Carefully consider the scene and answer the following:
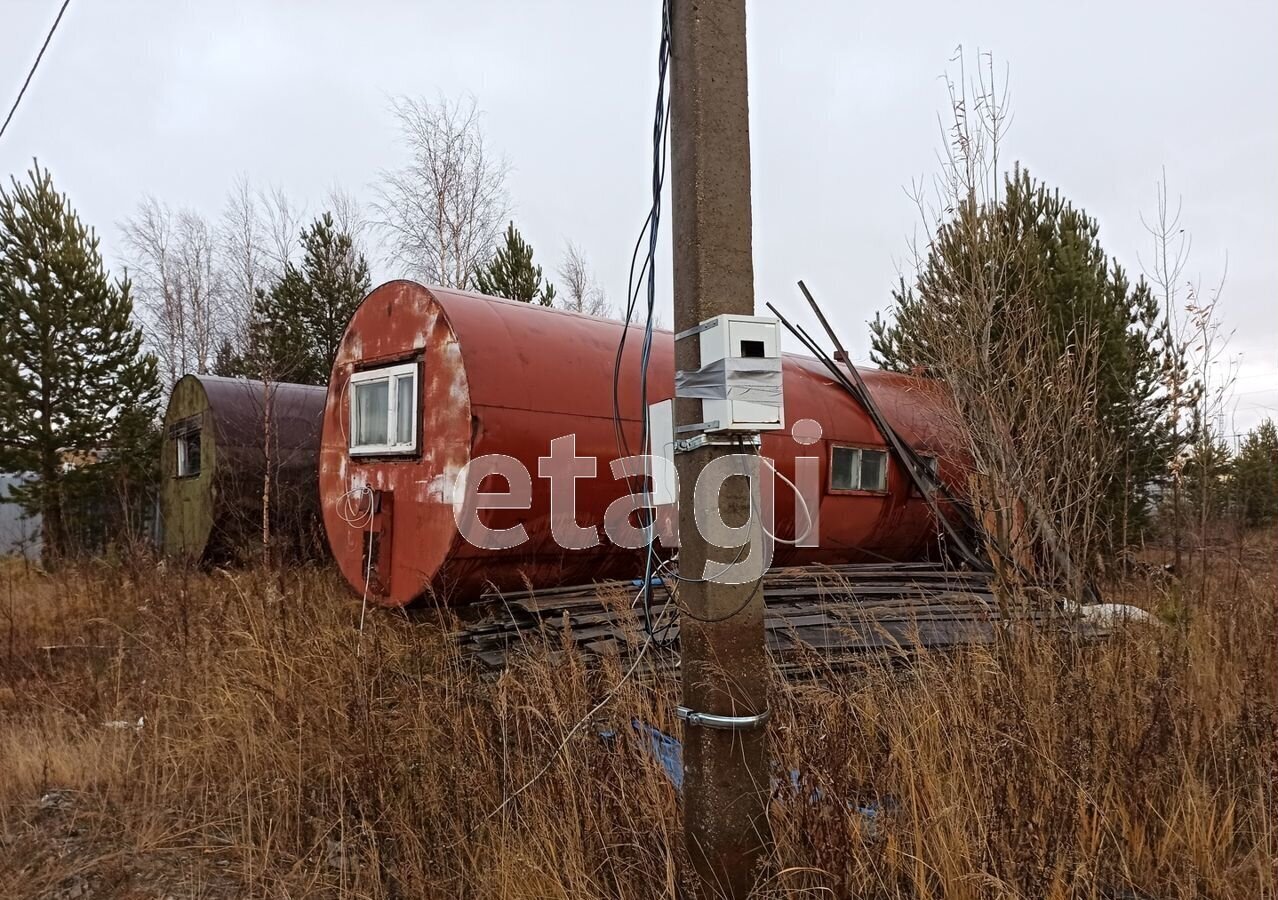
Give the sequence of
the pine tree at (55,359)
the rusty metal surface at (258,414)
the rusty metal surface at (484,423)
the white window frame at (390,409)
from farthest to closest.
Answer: the pine tree at (55,359), the rusty metal surface at (258,414), the white window frame at (390,409), the rusty metal surface at (484,423)

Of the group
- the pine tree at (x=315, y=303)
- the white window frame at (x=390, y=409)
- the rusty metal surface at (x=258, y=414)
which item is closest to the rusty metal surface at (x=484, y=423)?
the white window frame at (x=390, y=409)

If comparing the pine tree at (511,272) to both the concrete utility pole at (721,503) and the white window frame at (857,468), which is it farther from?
the concrete utility pole at (721,503)

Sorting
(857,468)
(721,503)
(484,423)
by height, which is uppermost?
(484,423)

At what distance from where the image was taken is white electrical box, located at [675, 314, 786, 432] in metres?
2.15

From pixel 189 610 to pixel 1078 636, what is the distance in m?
5.88

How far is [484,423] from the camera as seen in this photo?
223 inches

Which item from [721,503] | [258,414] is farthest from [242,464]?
[721,503]

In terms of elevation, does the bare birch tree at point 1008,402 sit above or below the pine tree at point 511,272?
below

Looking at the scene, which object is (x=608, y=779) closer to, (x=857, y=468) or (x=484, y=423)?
(x=484, y=423)

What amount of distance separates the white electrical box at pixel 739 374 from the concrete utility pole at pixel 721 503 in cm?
6

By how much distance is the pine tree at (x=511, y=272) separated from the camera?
23000 mm

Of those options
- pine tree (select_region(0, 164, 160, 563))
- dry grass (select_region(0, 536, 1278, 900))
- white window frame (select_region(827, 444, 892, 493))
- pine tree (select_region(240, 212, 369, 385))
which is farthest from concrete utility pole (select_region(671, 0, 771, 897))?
pine tree (select_region(240, 212, 369, 385))

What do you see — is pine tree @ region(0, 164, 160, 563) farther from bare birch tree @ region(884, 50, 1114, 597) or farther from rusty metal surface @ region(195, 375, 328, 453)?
bare birch tree @ region(884, 50, 1114, 597)

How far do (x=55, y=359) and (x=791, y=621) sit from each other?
56.0 feet
